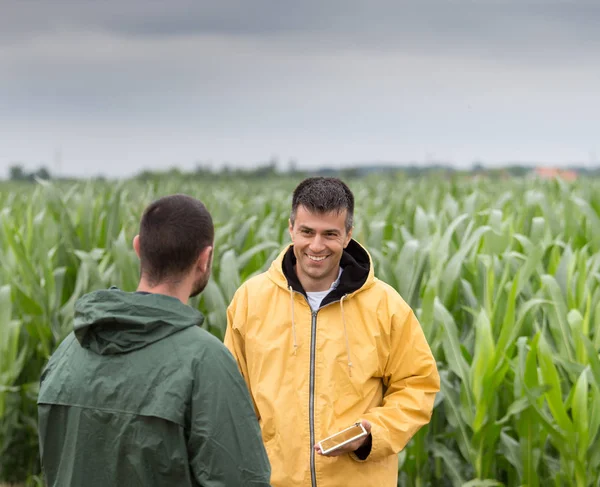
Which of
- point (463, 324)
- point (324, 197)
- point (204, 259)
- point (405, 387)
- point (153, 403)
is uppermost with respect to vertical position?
point (324, 197)

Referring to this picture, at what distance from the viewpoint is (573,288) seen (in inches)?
150

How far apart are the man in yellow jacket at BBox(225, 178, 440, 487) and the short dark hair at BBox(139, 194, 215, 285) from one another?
60cm

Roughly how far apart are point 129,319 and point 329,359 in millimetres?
777

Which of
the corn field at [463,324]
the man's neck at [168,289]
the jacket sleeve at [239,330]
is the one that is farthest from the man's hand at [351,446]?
the corn field at [463,324]

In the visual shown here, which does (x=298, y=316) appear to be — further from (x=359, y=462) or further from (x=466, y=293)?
(x=466, y=293)

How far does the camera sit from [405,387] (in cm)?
223

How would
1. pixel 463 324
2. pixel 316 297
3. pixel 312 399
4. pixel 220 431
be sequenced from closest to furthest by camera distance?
1. pixel 220 431
2. pixel 312 399
3. pixel 316 297
4. pixel 463 324

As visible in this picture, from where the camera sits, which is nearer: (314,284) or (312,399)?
(312,399)

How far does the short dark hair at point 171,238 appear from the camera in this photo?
1.64 meters

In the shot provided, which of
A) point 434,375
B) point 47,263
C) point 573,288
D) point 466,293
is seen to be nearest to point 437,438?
point 466,293

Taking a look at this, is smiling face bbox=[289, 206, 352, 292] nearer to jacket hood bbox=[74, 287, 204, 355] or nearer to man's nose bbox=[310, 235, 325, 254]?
man's nose bbox=[310, 235, 325, 254]

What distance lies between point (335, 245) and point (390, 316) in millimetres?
241

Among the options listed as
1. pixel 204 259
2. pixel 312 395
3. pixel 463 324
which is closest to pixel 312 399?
pixel 312 395

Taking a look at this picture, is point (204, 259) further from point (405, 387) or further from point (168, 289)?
point (405, 387)
